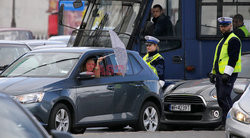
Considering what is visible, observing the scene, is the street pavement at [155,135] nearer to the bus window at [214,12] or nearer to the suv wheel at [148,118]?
the suv wheel at [148,118]

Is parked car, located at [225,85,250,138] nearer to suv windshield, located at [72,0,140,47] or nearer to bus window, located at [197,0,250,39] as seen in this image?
bus window, located at [197,0,250,39]

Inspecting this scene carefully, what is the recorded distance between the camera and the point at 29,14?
8788cm

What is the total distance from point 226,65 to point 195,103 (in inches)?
53.5

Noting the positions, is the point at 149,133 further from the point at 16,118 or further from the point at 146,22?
the point at 16,118

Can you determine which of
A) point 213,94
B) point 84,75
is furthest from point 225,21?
point 84,75

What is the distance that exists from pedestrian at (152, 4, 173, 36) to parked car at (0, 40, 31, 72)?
295 centimetres

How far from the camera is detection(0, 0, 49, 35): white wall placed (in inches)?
3371

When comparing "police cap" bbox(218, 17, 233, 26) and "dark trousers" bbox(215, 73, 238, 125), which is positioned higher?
"police cap" bbox(218, 17, 233, 26)

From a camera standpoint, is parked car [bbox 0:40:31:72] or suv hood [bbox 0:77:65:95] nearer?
suv hood [bbox 0:77:65:95]

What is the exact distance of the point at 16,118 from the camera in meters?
5.33

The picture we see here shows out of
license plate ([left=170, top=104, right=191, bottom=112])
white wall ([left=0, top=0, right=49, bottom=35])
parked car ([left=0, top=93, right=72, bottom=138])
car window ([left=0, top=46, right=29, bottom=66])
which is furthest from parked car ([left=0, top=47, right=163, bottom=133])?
white wall ([left=0, top=0, right=49, bottom=35])

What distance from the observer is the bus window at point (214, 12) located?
52.9 ft

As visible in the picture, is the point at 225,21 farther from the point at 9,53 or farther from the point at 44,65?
the point at 9,53

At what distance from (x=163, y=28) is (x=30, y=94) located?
5.90 metres
